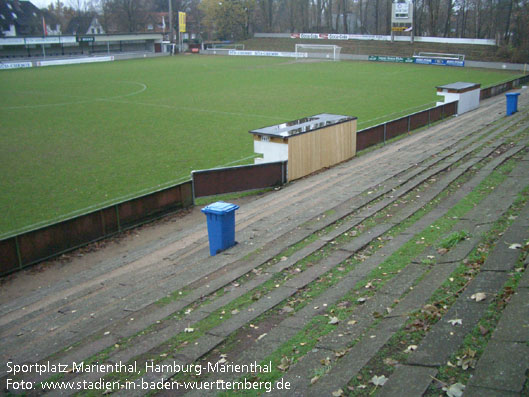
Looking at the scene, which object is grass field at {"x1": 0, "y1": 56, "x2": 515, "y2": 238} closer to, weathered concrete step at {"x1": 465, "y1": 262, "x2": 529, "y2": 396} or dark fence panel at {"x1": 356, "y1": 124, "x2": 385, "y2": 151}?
dark fence panel at {"x1": 356, "y1": 124, "x2": 385, "y2": 151}

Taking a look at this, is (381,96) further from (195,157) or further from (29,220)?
(29,220)

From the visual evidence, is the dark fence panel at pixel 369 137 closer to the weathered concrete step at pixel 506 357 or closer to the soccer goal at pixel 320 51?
the weathered concrete step at pixel 506 357

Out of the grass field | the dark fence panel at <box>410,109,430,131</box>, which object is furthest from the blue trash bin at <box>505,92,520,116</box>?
the grass field

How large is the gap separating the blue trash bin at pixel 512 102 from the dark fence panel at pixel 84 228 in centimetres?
1741

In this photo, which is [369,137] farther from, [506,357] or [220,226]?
[506,357]

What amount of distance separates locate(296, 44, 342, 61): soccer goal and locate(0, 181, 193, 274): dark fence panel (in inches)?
2334

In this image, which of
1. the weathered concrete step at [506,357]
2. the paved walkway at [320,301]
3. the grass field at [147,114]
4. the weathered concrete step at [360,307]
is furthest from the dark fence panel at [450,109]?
the weathered concrete step at [506,357]

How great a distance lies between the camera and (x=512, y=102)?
995 inches

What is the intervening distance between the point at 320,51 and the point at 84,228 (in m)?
70.7

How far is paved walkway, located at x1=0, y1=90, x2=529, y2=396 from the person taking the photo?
552cm

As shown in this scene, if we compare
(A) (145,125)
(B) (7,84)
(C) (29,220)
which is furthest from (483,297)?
(B) (7,84)

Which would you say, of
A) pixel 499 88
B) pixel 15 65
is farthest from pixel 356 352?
pixel 15 65

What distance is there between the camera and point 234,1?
330 ft

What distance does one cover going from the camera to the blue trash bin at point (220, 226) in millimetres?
10398
